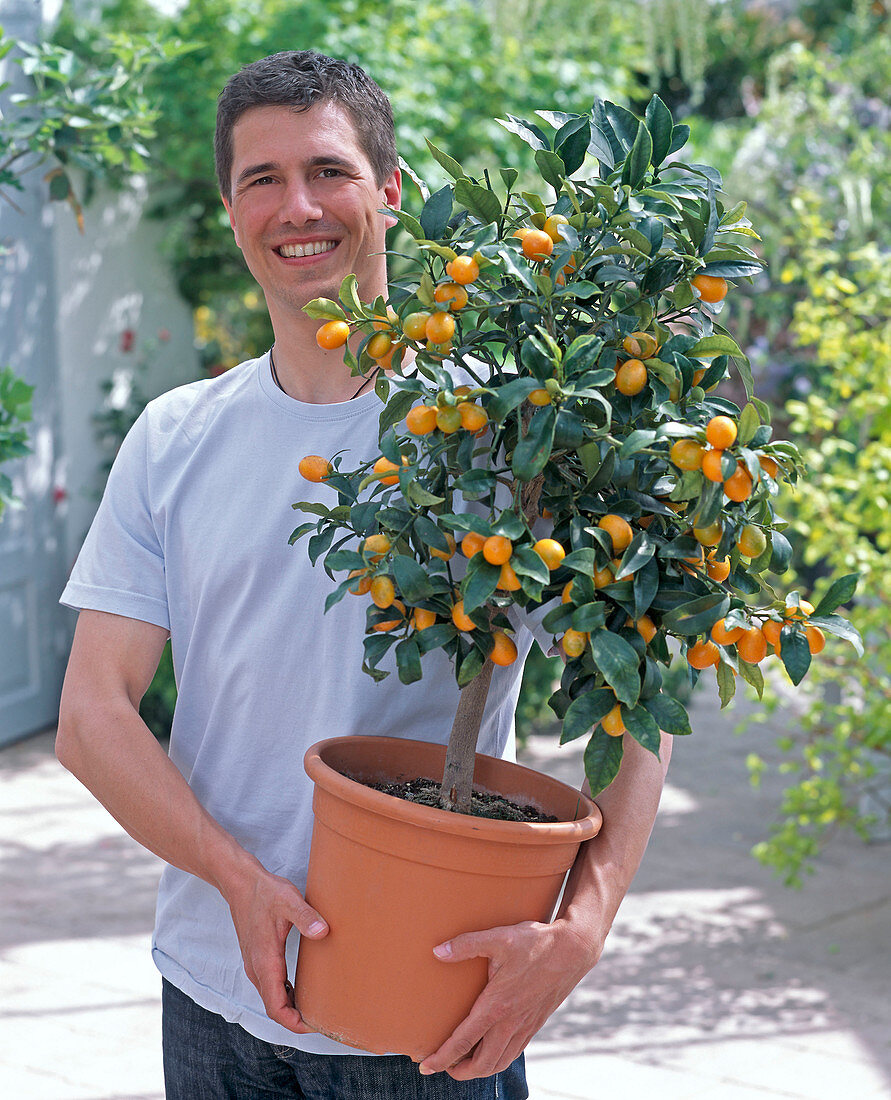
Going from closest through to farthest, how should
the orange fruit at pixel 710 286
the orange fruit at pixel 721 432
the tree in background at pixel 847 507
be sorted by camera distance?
the orange fruit at pixel 721 432 → the orange fruit at pixel 710 286 → the tree in background at pixel 847 507

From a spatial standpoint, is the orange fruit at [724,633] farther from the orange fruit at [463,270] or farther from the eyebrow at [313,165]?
the eyebrow at [313,165]

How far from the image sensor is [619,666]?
3.16ft

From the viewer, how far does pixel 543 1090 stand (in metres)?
2.76

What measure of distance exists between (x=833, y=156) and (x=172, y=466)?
4418 mm

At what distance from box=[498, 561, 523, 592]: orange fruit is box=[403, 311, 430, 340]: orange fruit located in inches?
8.4

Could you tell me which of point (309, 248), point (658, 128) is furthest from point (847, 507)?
point (658, 128)

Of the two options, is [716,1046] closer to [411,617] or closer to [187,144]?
[411,617]

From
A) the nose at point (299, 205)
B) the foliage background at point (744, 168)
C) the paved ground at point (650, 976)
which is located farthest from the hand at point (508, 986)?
the foliage background at point (744, 168)

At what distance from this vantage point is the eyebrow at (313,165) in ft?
4.40

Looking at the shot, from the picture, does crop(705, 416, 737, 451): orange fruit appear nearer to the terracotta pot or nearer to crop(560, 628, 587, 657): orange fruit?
crop(560, 628, 587, 657): orange fruit

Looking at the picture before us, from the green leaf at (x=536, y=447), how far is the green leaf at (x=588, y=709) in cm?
19

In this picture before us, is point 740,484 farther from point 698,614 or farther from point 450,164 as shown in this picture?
point 450,164

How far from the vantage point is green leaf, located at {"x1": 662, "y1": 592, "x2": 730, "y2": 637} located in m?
1.01

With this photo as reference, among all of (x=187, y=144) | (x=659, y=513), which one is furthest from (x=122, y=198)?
(x=659, y=513)
